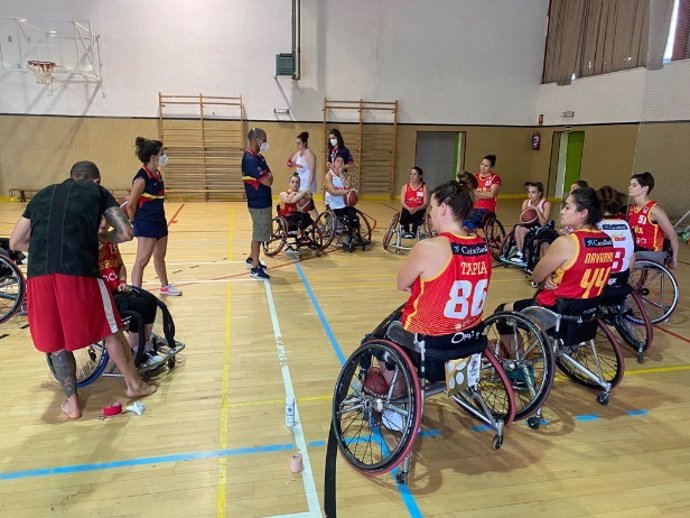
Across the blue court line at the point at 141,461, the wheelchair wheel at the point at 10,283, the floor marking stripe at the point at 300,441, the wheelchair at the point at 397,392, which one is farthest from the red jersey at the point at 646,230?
the wheelchair wheel at the point at 10,283

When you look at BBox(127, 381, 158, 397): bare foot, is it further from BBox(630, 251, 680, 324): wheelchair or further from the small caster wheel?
BBox(630, 251, 680, 324): wheelchair

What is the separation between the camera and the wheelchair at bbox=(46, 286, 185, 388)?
2926mm

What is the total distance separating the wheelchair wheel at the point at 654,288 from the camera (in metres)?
4.11

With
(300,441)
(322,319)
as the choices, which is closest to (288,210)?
(322,319)

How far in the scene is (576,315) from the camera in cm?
272

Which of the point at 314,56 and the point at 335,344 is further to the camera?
the point at 314,56

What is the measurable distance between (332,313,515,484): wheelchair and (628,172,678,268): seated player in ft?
7.89

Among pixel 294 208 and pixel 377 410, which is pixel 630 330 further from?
pixel 294 208

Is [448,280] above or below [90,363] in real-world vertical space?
above

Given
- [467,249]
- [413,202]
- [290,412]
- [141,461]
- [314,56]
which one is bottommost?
[141,461]

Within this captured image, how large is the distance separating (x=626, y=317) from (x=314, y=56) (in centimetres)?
900

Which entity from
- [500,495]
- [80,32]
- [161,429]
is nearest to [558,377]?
[500,495]

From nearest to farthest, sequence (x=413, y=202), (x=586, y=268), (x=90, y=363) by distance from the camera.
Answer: (x=586, y=268) < (x=90, y=363) < (x=413, y=202)

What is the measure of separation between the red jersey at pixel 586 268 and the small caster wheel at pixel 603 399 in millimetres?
613
